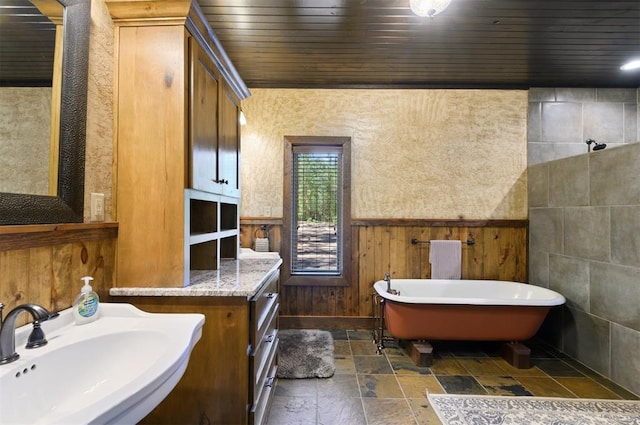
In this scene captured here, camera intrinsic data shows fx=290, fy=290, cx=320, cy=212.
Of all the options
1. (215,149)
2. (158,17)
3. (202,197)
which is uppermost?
(158,17)

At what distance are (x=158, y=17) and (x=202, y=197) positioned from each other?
0.89 m

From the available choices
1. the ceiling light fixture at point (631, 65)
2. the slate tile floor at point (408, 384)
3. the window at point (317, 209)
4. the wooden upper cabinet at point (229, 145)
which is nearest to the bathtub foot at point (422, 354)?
the slate tile floor at point (408, 384)

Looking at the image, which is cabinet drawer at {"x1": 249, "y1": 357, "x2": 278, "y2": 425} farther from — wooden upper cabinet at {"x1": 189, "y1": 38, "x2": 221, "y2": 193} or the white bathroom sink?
wooden upper cabinet at {"x1": 189, "y1": 38, "x2": 221, "y2": 193}

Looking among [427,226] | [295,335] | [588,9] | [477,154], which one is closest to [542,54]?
[588,9]

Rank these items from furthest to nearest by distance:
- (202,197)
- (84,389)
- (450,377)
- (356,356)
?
(356,356)
(450,377)
(202,197)
(84,389)

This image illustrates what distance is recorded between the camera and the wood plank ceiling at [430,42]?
207cm

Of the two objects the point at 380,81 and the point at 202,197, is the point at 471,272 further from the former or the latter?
the point at 202,197

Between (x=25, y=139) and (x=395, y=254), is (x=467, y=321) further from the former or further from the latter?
(x=25, y=139)

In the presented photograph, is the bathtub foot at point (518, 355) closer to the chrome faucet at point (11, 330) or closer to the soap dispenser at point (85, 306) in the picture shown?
the soap dispenser at point (85, 306)

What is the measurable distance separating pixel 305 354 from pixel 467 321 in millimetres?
1410

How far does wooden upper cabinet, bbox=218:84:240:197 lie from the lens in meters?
1.85

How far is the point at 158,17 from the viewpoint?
1389mm

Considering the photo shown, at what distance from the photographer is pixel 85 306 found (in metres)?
1.11

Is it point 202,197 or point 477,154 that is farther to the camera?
point 477,154
